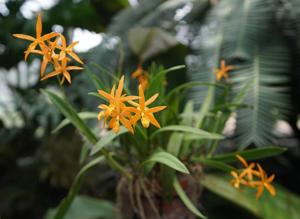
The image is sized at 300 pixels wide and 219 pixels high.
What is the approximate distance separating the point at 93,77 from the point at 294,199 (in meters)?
0.57

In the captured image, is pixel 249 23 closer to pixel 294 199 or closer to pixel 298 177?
pixel 294 199

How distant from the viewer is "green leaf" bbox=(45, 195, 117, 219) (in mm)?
981

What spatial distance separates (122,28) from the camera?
1150 mm

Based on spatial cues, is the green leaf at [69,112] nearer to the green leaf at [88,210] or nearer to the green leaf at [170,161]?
the green leaf at [170,161]

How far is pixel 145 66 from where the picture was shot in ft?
3.75

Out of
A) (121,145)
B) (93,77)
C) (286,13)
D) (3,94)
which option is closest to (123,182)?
(121,145)

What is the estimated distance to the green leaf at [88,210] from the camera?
98cm

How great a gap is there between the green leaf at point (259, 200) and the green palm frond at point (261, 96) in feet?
0.36

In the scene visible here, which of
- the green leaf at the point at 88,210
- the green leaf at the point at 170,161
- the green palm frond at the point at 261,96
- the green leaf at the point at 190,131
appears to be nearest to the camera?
the green leaf at the point at 170,161

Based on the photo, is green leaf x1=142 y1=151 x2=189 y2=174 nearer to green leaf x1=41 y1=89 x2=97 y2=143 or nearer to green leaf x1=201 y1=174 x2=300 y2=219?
green leaf x1=41 y1=89 x2=97 y2=143

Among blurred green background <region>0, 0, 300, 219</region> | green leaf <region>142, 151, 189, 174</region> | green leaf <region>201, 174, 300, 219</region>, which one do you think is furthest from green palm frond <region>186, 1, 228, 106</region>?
green leaf <region>142, 151, 189, 174</region>

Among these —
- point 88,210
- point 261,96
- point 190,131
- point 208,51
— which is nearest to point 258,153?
point 190,131

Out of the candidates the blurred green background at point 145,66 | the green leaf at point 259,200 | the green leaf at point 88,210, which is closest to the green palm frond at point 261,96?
the blurred green background at point 145,66

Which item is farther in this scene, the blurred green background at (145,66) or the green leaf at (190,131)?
the blurred green background at (145,66)
